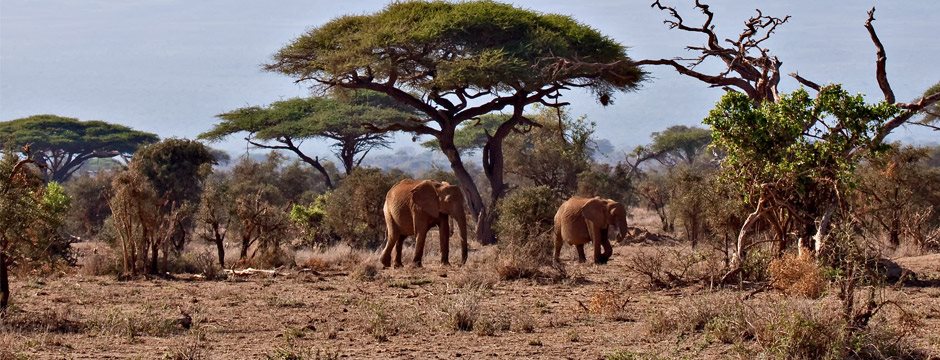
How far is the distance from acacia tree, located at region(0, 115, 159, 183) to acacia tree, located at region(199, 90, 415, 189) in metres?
14.6

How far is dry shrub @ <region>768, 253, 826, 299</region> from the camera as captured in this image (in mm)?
12875

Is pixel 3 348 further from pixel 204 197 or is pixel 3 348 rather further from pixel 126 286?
pixel 204 197

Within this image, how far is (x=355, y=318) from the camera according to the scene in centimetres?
1321

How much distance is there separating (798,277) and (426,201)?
8.93 meters

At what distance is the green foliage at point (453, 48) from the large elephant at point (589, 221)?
7.52m

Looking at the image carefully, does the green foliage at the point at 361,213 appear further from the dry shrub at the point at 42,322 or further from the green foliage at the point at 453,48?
the dry shrub at the point at 42,322

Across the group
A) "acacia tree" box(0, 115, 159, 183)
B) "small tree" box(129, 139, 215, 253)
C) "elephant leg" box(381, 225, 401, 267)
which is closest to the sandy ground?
"elephant leg" box(381, 225, 401, 267)

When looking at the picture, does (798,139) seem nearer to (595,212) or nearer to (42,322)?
(595,212)

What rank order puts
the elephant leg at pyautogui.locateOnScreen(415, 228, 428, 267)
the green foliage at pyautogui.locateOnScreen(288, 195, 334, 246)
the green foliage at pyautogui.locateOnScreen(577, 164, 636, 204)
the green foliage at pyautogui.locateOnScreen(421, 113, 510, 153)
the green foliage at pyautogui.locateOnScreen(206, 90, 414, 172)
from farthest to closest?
the green foliage at pyautogui.locateOnScreen(421, 113, 510, 153) → the green foliage at pyautogui.locateOnScreen(206, 90, 414, 172) → the green foliage at pyautogui.locateOnScreen(577, 164, 636, 204) → the green foliage at pyautogui.locateOnScreen(288, 195, 334, 246) → the elephant leg at pyautogui.locateOnScreen(415, 228, 428, 267)

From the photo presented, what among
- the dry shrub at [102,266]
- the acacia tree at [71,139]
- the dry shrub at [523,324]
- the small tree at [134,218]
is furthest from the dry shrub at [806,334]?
the acacia tree at [71,139]

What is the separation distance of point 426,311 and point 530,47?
1791cm

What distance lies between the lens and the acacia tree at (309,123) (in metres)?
41.2

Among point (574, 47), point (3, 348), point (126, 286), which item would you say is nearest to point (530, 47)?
point (574, 47)

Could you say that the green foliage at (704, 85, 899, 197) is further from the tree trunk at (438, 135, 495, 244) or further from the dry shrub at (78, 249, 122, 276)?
the tree trunk at (438, 135, 495, 244)
